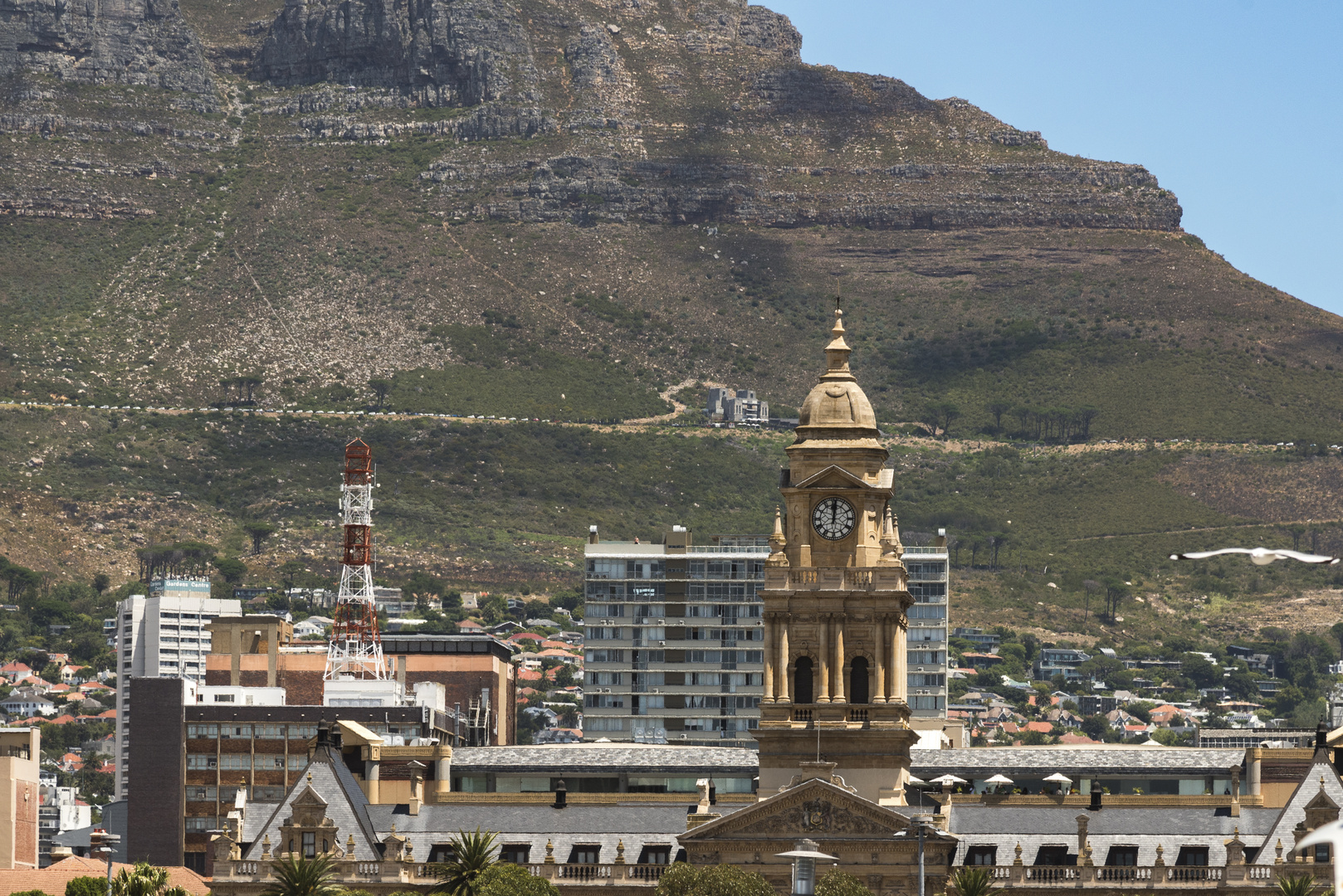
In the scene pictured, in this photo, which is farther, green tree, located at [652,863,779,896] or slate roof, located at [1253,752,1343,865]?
slate roof, located at [1253,752,1343,865]

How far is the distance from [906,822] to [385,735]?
6673 centimetres

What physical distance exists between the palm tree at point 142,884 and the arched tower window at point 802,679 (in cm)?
3027

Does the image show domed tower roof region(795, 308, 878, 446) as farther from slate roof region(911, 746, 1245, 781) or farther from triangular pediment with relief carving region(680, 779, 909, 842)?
slate roof region(911, 746, 1245, 781)

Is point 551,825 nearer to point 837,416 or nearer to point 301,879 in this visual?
point 301,879

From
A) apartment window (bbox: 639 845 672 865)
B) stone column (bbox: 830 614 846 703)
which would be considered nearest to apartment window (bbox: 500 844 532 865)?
apartment window (bbox: 639 845 672 865)

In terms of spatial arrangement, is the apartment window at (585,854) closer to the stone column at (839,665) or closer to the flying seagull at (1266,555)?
the stone column at (839,665)

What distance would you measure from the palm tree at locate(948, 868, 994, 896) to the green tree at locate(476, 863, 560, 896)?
17.4 meters

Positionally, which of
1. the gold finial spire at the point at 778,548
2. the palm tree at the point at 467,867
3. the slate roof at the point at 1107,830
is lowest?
the palm tree at the point at 467,867

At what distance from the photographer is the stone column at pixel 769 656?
145 m

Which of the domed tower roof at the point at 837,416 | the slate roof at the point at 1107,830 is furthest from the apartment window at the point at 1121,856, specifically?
the domed tower roof at the point at 837,416

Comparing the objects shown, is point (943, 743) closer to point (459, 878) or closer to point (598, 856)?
point (598, 856)

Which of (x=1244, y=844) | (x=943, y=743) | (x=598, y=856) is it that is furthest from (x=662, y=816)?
(x=943, y=743)

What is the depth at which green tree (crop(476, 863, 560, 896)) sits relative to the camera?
419 feet

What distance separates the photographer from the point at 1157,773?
16338 centimetres
